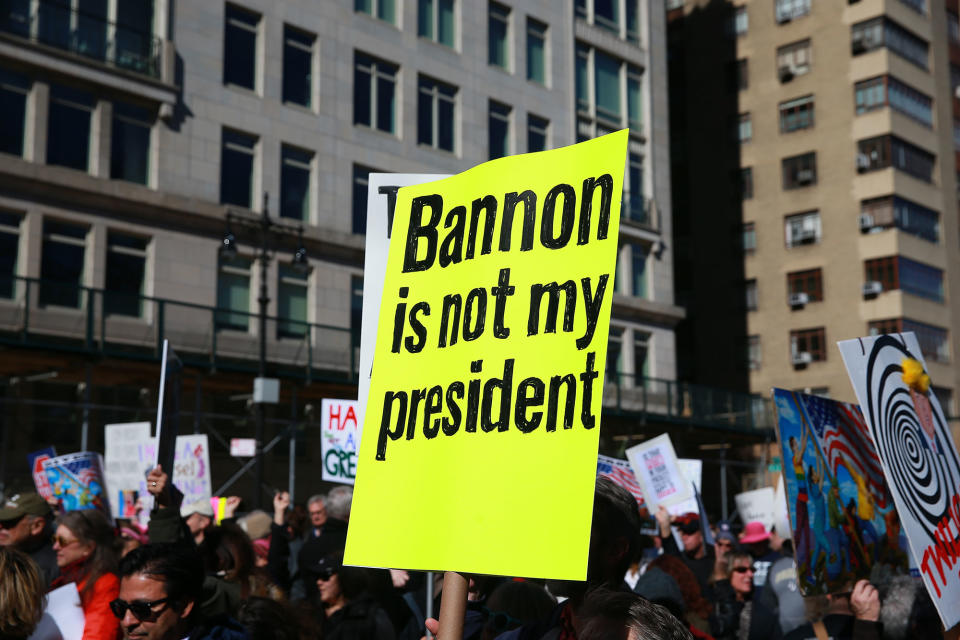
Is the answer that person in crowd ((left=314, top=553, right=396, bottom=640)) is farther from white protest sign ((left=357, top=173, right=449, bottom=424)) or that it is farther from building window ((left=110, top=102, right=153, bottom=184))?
building window ((left=110, top=102, right=153, bottom=184))

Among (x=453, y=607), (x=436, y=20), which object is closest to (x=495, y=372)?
(x=453, y=607)

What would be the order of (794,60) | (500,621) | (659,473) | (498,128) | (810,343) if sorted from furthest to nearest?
(794,60) < (810,343) < (498,128) < (659,473) < (500,621)

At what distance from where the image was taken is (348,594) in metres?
5.95

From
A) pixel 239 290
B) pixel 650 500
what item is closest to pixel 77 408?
pixel 239 290

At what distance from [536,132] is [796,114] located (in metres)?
18.9

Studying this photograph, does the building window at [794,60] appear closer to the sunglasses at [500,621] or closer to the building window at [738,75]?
the building window at [738,75]

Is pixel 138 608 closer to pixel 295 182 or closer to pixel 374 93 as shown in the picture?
pixel 295 182

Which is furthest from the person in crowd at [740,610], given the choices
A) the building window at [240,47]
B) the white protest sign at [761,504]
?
the building window at [240,47]

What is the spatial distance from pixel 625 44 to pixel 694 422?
13.8 meters

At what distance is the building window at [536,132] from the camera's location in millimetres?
37938

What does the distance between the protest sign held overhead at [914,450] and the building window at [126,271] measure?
23.0m

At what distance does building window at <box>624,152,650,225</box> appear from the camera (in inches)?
1629

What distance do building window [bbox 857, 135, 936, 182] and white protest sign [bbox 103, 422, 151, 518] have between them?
134ft

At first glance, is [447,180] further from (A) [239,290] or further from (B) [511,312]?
(A) [239,290]
